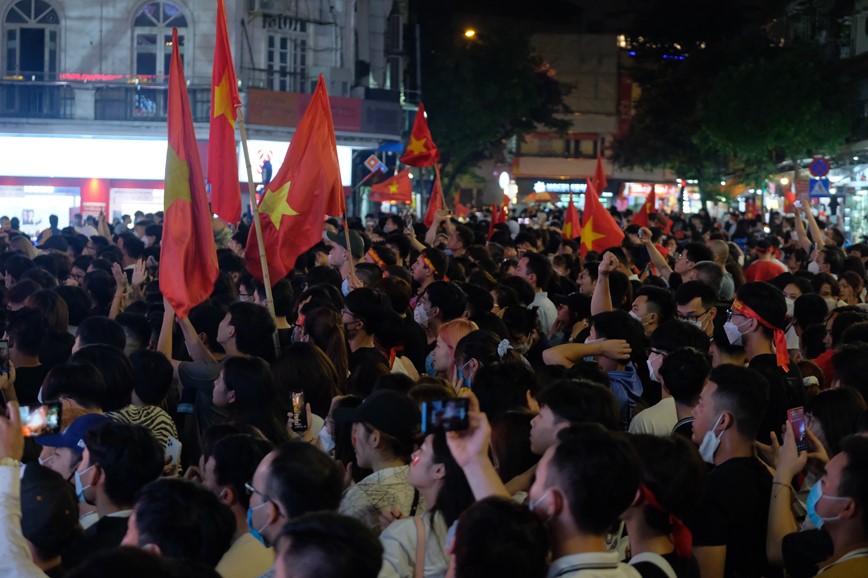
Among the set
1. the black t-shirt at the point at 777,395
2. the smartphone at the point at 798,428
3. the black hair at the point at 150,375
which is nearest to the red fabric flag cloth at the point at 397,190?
the black hair at the point at 150,375

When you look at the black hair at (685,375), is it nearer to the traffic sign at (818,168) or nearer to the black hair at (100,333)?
the black hair at (100,333)

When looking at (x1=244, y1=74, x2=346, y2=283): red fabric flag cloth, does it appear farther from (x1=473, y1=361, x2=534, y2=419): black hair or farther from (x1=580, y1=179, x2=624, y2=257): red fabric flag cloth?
(x1=580, y1=179, x2=624, y2=257): red fabric flag cloth

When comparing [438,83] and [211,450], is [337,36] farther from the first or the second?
[211,450]

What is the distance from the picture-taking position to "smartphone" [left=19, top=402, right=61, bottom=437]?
4.18 m

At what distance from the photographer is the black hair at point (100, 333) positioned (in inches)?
294

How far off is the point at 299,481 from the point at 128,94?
2829 centimetres

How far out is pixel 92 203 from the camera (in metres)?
29.9

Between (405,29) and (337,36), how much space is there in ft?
50.6

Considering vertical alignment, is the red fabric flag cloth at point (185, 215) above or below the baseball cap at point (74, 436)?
above

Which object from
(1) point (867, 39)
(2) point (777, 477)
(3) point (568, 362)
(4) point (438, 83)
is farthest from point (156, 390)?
(4) point (438, 83)

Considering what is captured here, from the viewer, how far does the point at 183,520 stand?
4.09 metres

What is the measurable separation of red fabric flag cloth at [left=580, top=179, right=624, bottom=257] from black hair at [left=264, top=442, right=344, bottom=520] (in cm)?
994

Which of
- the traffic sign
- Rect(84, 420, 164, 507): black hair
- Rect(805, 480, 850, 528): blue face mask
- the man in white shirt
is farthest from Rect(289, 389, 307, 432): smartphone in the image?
the traffic sign

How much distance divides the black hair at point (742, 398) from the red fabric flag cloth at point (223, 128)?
4967mm
